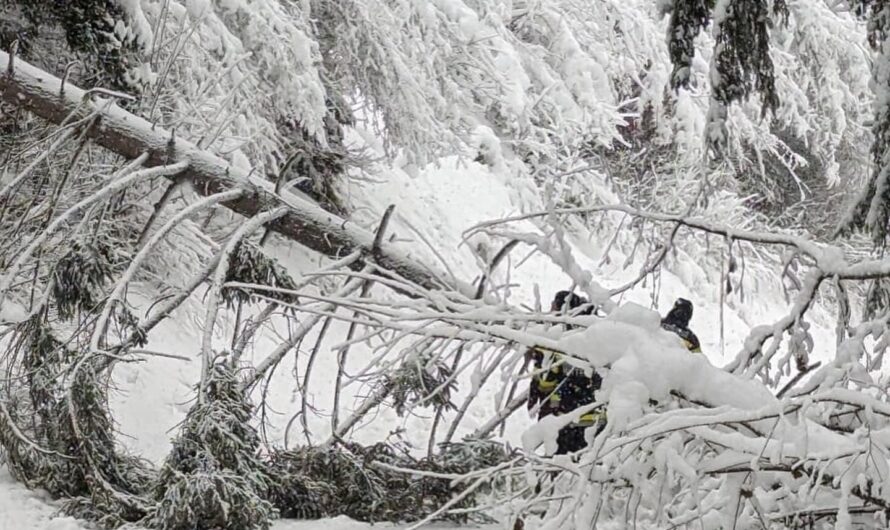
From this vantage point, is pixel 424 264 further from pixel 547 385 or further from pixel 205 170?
pixel 205 170

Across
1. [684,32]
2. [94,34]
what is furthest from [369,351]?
[684,32]

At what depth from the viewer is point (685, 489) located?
2174 mm

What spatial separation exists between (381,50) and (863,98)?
8697mm

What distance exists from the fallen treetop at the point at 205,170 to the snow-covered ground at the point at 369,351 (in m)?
0.25

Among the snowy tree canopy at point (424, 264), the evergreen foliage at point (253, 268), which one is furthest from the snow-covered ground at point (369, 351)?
the evergreen foliage at point (253, 268)

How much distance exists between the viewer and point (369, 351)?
1038 cm

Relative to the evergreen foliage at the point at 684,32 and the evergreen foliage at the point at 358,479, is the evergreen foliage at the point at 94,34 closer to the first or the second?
the evergreen foliage at the point at 358,479

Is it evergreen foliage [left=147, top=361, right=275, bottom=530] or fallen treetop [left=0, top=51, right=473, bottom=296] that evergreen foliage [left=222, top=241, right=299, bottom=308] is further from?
evergreen foliage [left=147, top=361, right=275, bottom=530]

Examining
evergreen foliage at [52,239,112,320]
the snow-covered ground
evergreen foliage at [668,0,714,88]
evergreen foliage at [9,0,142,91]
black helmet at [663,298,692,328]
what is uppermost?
evergreen foliage at [668,0,714,88]

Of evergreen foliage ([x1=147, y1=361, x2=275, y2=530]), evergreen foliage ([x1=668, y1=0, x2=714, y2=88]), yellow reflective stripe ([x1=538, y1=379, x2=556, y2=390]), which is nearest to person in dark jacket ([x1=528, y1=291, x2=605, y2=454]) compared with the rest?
yellow reflective stripe ([x1=538, y1=379, x2=556, y2=390])

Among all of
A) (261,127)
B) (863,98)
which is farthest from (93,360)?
(863,98)

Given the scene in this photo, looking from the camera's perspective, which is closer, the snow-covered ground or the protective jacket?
the protective jacket

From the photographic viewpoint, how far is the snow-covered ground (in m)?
6.40

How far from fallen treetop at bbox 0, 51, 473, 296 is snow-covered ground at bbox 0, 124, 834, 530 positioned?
0.83ft
